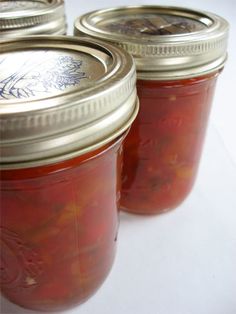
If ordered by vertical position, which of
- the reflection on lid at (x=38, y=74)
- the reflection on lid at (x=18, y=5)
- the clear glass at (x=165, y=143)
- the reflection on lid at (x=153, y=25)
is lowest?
the clear glass at (x=165, y=143)

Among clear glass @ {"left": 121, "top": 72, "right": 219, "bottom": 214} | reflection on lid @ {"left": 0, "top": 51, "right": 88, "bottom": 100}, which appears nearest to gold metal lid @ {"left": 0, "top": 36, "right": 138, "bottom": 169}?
reflection on lid @ {"left": 0, "top": 51, "right": 88, "bottom": 100}

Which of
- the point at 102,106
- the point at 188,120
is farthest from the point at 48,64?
the point at 188,120

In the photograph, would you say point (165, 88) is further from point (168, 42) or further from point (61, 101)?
point (61, 101)

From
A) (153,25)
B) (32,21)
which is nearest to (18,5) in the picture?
(32,21)

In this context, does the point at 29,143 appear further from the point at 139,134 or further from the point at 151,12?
the point at 151,12

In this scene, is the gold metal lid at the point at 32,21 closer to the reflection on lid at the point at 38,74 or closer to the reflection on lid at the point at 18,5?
the reflection on lid at the point at 18,5

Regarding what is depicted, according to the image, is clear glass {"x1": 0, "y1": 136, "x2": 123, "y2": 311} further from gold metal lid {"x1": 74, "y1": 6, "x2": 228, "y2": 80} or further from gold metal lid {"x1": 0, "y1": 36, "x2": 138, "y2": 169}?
gold metal lid {"x1": 74, "y1": 6, "x2": 228, "y2": 80}

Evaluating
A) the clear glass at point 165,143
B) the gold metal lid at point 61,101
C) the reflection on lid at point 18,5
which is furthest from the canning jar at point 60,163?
the reflection on lid at point 18,5
